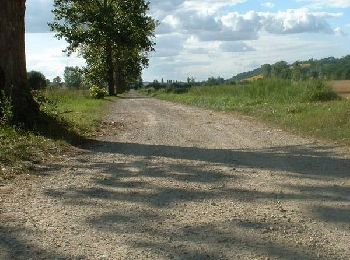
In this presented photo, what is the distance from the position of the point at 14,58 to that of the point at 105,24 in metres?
34.9

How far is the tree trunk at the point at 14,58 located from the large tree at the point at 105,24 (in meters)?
34.3

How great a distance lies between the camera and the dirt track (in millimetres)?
4535

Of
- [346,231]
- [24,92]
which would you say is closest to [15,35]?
[24,92]

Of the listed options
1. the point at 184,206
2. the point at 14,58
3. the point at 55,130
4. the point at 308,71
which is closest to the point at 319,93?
the point at 308,71

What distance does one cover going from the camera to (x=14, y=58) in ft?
38.9

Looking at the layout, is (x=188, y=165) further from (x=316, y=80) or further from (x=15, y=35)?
(x=316, y=80)

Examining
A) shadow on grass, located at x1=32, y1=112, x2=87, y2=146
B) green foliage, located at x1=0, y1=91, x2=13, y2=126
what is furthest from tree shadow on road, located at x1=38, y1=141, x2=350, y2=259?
green foliage, located at x1=0, y1=91, x2=13, y2=126

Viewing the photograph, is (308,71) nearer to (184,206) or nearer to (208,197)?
(208,197)

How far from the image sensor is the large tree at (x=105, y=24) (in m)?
46.1

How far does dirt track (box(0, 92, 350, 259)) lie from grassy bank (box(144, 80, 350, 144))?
3.10 metres

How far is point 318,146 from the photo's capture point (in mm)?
10805

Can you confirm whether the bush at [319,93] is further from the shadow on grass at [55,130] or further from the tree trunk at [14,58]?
the tree trunk at [14,58]

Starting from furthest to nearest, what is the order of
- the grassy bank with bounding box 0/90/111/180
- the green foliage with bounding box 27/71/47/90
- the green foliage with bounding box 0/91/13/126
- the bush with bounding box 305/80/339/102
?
the green foliage with bounding box 27/71/47/90, the bush with bounding box 305/80/339/102, the green foliage with bounding box 0/91/13/126, the grassy bank with bounding box 0/90/111/180

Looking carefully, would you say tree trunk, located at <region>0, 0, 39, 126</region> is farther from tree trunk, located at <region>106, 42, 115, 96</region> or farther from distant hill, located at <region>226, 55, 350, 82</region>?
tree trunk, located at <region>106, 42, 115, 96</region>
